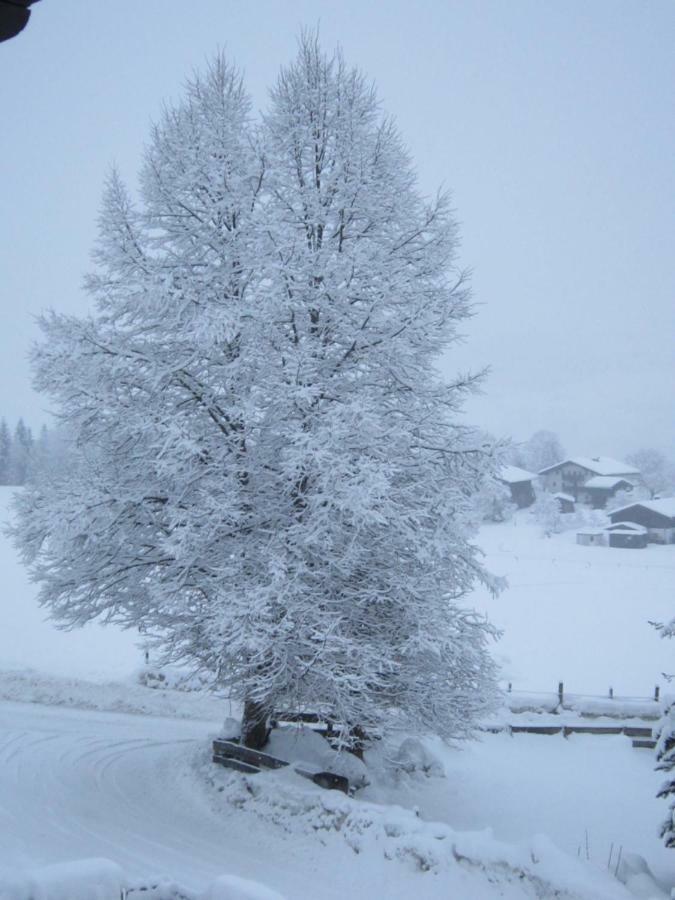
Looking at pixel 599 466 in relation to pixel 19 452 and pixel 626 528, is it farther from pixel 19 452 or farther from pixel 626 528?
pixel 19 452

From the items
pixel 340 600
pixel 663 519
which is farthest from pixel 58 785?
pixel 663 519

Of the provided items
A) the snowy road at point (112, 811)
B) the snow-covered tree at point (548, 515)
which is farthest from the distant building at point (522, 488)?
the snowy road at point (112, 811)

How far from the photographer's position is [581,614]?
3372cm

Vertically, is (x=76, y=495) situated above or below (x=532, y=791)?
above

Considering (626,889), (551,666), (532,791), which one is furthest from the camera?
(551,666)

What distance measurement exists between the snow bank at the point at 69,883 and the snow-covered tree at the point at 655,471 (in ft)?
376

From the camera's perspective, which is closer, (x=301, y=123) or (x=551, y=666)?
(x=301, y=123)

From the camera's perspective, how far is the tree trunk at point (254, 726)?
31.4 feet

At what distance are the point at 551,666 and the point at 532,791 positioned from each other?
12965 millimetres

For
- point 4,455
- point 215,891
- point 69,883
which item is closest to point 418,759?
point 215,891

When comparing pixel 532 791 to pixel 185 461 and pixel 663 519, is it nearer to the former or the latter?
pixel 185 461

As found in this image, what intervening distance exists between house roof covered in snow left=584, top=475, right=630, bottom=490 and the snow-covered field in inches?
2878

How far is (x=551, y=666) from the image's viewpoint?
2412 centimetres

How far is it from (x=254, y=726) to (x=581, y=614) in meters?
28.3
